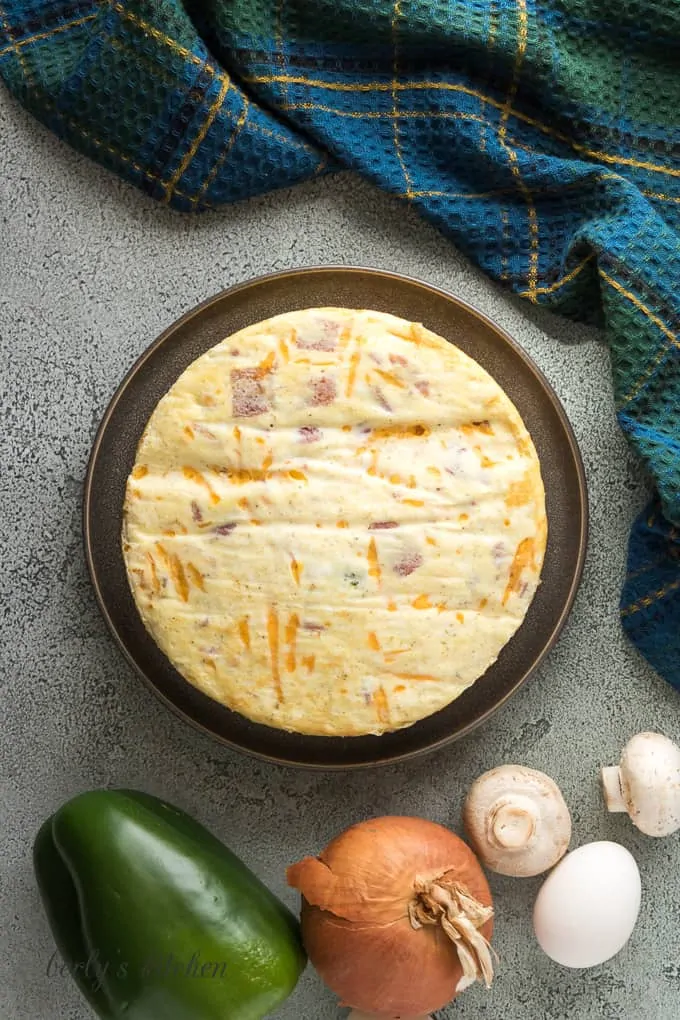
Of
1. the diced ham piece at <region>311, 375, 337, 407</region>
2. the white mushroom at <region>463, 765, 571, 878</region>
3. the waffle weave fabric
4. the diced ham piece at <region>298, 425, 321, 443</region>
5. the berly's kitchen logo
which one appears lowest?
the berly's kitchen logo

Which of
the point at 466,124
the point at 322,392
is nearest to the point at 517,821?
the point at 322,392

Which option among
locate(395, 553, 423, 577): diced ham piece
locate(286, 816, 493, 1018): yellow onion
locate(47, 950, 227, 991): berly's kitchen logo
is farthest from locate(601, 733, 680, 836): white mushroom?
locate(47, 950, 227, 991): berly's kitchen logo

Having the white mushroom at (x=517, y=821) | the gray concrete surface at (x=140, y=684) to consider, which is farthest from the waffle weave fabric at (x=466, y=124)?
the white mushroom at (x=517, y=821)

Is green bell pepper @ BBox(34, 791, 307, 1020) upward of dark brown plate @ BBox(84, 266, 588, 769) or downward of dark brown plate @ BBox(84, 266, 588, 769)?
downward

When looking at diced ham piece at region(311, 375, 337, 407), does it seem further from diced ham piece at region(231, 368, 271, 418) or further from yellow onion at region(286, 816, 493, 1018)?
yellow onion at region(286, 816, 493, 1018)

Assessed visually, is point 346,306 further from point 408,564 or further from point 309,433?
point 408,564

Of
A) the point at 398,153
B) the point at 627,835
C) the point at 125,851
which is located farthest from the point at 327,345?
the point at 627,835

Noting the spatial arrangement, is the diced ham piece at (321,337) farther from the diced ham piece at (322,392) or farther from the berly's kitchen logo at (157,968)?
the berly's kitchen logo at (157,968)
